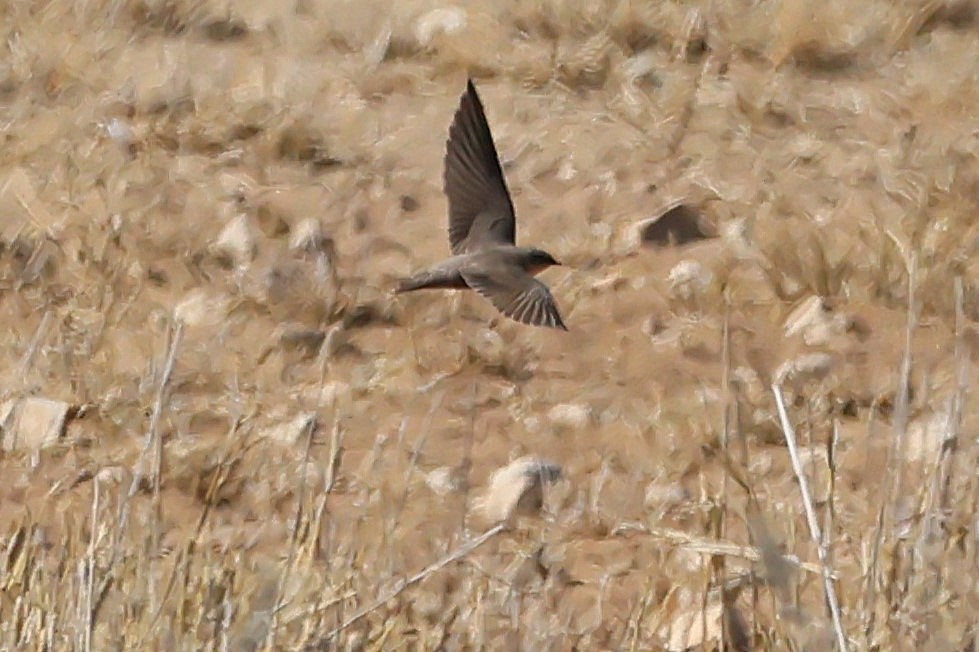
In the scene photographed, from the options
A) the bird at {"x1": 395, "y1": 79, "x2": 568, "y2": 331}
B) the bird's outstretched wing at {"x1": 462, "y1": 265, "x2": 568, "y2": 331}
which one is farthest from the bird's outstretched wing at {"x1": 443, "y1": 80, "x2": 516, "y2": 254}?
the bird's outstretched wing at {"x1": 462, "y1": 265, "x2": 568, "y2": 331}

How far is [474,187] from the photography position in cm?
388

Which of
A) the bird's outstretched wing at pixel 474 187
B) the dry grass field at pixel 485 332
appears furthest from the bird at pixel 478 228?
the dry grass field at pixel 485 332

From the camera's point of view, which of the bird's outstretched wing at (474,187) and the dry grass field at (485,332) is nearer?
the dry grass field at (485,332)

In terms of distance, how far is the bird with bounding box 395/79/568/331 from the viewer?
3.56 metres

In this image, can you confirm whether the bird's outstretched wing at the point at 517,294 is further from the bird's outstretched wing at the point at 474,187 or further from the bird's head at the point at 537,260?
the bird's outstretched wing at the point at 474,187

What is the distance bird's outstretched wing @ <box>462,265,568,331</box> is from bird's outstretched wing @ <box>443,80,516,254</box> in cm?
22

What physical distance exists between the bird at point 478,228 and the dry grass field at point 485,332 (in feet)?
0.70

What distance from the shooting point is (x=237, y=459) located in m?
2.40

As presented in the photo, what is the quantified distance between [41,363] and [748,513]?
6.66ft

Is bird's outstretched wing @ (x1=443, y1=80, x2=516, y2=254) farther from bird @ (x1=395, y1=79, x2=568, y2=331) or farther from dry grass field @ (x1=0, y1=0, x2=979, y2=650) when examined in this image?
dry grass field @ (x1=0, y1=0, x2=979, y2=650)

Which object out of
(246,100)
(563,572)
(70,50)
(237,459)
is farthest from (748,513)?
(70,50)

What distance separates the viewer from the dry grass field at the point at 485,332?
241 centimetres

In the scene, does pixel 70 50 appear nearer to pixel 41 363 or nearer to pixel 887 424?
pixel 41 363

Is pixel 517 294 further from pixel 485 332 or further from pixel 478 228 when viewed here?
pixel 485 332
